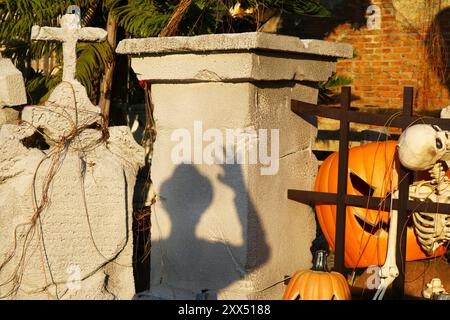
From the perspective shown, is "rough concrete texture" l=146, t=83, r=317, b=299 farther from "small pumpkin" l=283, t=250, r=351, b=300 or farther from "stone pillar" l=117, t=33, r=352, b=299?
"small pumpkin" l=283, t=250, r=351, b=300

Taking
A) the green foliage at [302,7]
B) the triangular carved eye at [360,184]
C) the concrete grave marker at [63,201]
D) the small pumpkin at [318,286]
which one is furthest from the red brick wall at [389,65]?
the concrete grave marker at [63,201]

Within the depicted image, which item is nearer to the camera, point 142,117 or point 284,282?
point 284,282

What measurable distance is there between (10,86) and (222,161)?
112 centimetres

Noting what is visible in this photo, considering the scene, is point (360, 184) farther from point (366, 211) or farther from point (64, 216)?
point (64, 216)

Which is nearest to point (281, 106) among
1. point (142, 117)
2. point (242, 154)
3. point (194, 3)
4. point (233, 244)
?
point (242, 154)

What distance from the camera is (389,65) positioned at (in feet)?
28.5

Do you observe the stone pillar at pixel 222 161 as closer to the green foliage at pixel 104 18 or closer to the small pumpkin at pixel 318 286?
the small pumpkin at pixel 318 286

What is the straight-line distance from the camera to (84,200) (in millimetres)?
4184

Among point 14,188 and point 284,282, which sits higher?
point 14,188

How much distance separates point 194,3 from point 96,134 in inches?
101

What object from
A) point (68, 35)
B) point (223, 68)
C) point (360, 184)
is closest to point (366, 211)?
point (360, 184)

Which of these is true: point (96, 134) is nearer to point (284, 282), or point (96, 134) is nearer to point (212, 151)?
point (212, 151)

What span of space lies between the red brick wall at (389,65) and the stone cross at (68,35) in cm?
472

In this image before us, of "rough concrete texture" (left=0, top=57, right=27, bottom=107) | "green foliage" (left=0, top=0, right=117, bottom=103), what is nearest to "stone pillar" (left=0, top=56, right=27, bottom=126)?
"rough concrete texture" (left=0, top=57, right=27, bottom=107)
